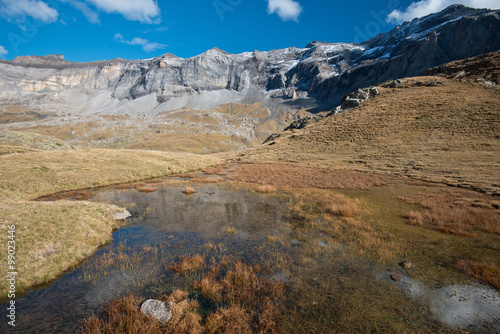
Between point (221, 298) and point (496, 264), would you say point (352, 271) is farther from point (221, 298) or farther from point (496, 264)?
point (496, 264)

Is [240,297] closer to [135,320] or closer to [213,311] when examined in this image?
[213,311]

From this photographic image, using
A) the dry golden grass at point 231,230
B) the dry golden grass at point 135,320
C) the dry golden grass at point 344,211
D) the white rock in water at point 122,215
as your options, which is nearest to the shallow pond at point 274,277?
the dry golden grass at point 231,230

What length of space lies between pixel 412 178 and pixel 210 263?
39249 millimetres

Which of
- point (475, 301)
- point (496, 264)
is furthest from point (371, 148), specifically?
point (475, 301)

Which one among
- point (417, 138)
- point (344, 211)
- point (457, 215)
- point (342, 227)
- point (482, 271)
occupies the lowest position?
point (457, 215)

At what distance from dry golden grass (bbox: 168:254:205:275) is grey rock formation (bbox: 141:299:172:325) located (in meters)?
2.28

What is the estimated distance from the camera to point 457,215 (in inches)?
624

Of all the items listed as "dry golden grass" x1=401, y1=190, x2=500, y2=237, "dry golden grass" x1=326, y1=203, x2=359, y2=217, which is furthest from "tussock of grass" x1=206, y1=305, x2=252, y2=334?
"dry golden grass" x1=401, y1=190, x2=500, y2=237

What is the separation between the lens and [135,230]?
14.4 meters

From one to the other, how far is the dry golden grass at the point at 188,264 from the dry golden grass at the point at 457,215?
15.9m

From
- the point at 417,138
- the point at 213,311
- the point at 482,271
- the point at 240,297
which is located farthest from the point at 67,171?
the point at 417,138

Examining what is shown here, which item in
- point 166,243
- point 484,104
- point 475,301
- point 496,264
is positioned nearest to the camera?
point 475,301

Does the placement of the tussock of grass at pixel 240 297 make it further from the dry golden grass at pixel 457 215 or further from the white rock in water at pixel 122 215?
the dry golden grass at pixel 457 215

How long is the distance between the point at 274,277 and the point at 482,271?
971cm
